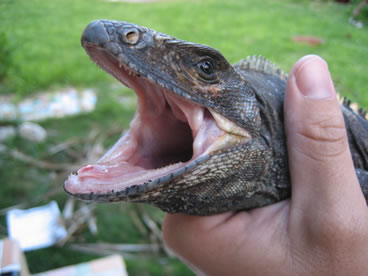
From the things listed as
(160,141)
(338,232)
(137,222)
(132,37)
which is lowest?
(137,222)

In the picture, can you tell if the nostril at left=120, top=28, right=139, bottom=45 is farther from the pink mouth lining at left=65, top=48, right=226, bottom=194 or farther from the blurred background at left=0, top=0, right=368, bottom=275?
the blurred background at left=0, top=0, right=368, bottom=275

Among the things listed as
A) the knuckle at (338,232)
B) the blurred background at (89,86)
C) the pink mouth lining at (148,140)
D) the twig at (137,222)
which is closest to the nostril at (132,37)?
the pink mouth lining at (148,140)

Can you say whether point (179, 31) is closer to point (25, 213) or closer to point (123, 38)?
point (25, 213)

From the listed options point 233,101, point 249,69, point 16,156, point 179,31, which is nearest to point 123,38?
point 233,101

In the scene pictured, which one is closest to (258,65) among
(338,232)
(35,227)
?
(338,232)

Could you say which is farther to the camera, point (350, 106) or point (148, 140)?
point (350, 106)

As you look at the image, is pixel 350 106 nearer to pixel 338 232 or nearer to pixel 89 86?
pixel 338 232

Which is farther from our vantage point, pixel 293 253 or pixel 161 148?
pixel 161 148
